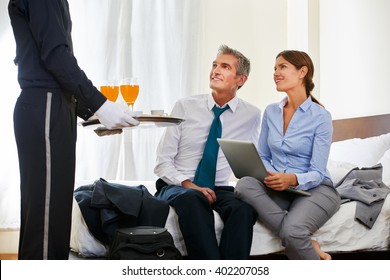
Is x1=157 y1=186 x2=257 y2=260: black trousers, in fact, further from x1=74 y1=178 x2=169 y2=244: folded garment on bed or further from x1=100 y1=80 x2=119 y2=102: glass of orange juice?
x1=100 y1=80 x2=119 y2=102: glass of orange juice

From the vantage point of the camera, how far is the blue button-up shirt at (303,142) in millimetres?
2678

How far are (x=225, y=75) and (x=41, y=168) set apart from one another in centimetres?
119

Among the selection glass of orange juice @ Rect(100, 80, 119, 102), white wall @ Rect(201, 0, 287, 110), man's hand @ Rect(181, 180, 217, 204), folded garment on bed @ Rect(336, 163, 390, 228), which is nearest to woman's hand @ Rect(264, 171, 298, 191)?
man's hand @ Rect(181, 180, 217, 204)

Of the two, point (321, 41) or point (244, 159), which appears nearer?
point (244, 159)

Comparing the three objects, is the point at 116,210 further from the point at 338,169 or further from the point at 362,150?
the point at 362,150

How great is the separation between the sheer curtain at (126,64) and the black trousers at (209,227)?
1.76m

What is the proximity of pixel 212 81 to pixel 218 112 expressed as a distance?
0.47ft

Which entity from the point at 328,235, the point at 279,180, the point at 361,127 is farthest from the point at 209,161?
the point at 361,127

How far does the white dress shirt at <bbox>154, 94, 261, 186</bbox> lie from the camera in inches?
112

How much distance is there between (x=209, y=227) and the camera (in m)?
2.49

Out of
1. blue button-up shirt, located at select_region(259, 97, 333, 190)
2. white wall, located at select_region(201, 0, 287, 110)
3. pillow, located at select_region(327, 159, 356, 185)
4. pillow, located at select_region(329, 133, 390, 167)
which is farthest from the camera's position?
white wall, located at select_region(201, 0, 287, 110)

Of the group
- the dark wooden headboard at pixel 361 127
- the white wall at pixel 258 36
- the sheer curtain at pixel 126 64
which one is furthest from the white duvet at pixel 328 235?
the white wall at pixel 258 36
